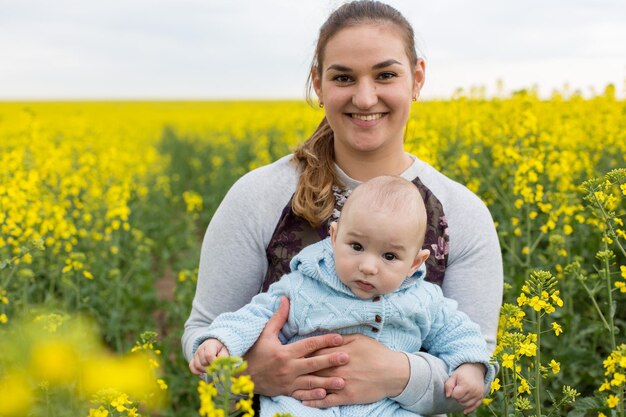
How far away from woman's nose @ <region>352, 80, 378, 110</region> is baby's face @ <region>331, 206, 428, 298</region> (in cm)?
43

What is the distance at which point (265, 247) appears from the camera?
7.86 ft

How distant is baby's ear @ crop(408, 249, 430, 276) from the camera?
6.57 feet

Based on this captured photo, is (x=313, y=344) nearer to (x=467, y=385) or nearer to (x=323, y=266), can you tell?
(x=323, y=266)

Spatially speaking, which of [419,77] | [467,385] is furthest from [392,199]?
[419,77]

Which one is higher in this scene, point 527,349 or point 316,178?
point 316,178

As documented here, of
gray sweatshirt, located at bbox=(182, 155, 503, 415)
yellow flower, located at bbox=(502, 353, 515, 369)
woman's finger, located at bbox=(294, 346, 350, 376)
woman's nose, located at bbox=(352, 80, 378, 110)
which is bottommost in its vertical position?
woman's finger, located at bbox=(294, 346, 350, 376)

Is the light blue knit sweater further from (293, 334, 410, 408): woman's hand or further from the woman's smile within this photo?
the woman's smile

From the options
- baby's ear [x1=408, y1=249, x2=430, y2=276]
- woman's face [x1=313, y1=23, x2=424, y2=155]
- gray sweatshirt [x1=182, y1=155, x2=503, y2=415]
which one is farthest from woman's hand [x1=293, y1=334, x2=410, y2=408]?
woman's face [x1=313, y1=23, x2=424, y2=155]

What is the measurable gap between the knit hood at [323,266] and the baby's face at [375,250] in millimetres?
43

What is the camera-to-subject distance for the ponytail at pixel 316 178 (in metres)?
2.28

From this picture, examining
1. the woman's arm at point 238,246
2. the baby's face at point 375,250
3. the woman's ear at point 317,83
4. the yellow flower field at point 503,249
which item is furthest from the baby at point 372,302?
the woman's ear at point 317,83

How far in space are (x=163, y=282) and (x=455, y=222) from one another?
4448 mm

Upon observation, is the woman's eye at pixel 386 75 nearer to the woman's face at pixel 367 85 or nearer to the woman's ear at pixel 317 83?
the woman's face at pixel 367 85

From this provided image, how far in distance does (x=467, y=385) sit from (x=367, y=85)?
0.91 meters
